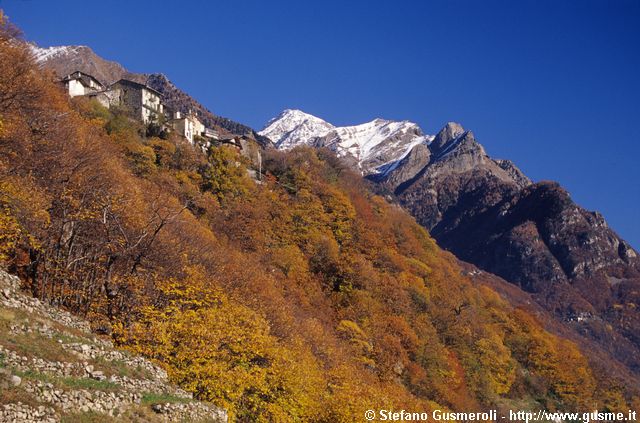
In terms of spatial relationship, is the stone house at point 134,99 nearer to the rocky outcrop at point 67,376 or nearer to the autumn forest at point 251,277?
the autumn forest at point 251,277

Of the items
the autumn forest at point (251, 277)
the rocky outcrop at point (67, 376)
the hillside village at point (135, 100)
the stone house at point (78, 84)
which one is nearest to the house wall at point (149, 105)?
the hillside village at point (135, 100)

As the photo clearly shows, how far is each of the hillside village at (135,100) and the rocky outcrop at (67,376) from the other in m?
59.7

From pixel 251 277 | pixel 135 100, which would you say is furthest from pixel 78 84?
pixel 251 277

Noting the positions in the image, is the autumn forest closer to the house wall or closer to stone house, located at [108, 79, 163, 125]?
stone house, located at [108, 79, 163, 125]

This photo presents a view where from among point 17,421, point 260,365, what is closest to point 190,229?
point 260,365

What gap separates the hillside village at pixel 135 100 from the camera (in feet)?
269

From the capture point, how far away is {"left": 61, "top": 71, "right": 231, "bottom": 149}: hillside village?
82125mm

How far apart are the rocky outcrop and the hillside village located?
5972 cm

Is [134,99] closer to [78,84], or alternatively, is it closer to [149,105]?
[149,105]

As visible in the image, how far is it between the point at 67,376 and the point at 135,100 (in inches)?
2884

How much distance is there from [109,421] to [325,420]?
49.3ft

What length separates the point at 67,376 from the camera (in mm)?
19391

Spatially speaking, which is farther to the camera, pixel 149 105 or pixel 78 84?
pixel 149 105

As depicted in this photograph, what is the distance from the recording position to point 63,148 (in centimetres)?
4184
